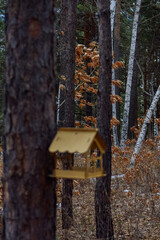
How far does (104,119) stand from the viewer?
5.44m

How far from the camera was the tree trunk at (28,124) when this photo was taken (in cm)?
255

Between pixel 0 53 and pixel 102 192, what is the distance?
12.0 m

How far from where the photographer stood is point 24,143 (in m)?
2.56

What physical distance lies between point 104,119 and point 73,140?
281cm

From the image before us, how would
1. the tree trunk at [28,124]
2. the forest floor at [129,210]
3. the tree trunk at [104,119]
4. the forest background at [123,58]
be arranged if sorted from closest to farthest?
the tree trunk at [28,124], the tree trunk at [104,119], the forest floor at [129,210], the forest background at [123,58]

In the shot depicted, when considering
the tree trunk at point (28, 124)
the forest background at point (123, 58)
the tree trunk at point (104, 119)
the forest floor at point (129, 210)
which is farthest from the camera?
the forest background at point (123, 58)

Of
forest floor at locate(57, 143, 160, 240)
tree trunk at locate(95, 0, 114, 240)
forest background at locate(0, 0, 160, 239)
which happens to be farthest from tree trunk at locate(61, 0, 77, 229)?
tree trunk at locate(95, 0, 114, 240)

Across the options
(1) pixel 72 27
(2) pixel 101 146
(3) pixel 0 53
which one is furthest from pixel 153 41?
(2) pixel 101 146

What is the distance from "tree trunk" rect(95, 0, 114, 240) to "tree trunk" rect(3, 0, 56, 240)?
289 cm

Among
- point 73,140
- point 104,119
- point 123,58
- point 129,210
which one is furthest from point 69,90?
point 123,58

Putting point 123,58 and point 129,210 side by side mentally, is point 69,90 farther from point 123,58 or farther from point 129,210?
point 123,58

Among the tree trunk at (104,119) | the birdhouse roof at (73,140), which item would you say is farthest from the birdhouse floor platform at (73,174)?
the tree trunk at (104,119)

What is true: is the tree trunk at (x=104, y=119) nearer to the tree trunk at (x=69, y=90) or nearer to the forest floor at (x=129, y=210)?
the forest floor at (x=129, y=210)

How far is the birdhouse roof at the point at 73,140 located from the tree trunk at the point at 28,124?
105 mm
